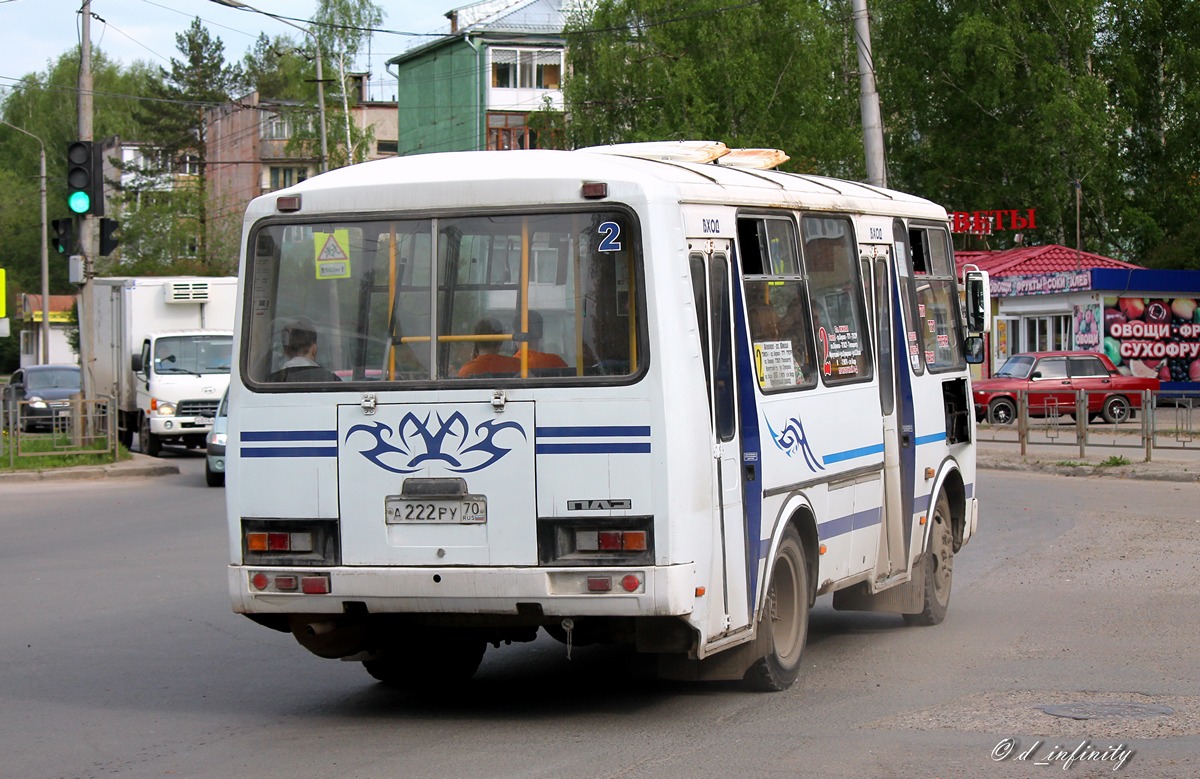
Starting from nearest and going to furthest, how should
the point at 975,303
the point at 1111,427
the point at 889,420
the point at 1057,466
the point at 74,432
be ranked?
the point at 889,420
the point at 975,303
the point at 1057,466
the point at 74,432
the point at 1111,427

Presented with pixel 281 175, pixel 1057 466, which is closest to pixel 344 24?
pixel 281 175

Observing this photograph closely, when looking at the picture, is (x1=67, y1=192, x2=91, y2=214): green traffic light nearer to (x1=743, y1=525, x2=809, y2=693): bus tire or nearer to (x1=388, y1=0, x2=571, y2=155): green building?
(x1=743, y1=525, x2=809, y2=693): bus tire

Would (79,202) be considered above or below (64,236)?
above

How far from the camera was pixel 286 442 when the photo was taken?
7.57 m

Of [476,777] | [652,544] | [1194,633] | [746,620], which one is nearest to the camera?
[476,777]

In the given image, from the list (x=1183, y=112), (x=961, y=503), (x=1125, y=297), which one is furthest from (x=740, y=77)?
(x=961, y=503)

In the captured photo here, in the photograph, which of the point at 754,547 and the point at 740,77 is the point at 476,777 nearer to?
the point at 754,547

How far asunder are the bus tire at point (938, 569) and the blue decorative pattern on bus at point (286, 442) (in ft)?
14.9

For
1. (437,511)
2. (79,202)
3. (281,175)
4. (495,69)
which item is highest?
(495,69)

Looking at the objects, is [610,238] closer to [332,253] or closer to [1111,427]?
[332,253]

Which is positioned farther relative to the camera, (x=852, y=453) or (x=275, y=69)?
(x=275, y=69)

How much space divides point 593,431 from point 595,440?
0.04 m

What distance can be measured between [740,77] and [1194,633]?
51.4 metres

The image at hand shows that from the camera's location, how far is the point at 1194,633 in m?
9.73
